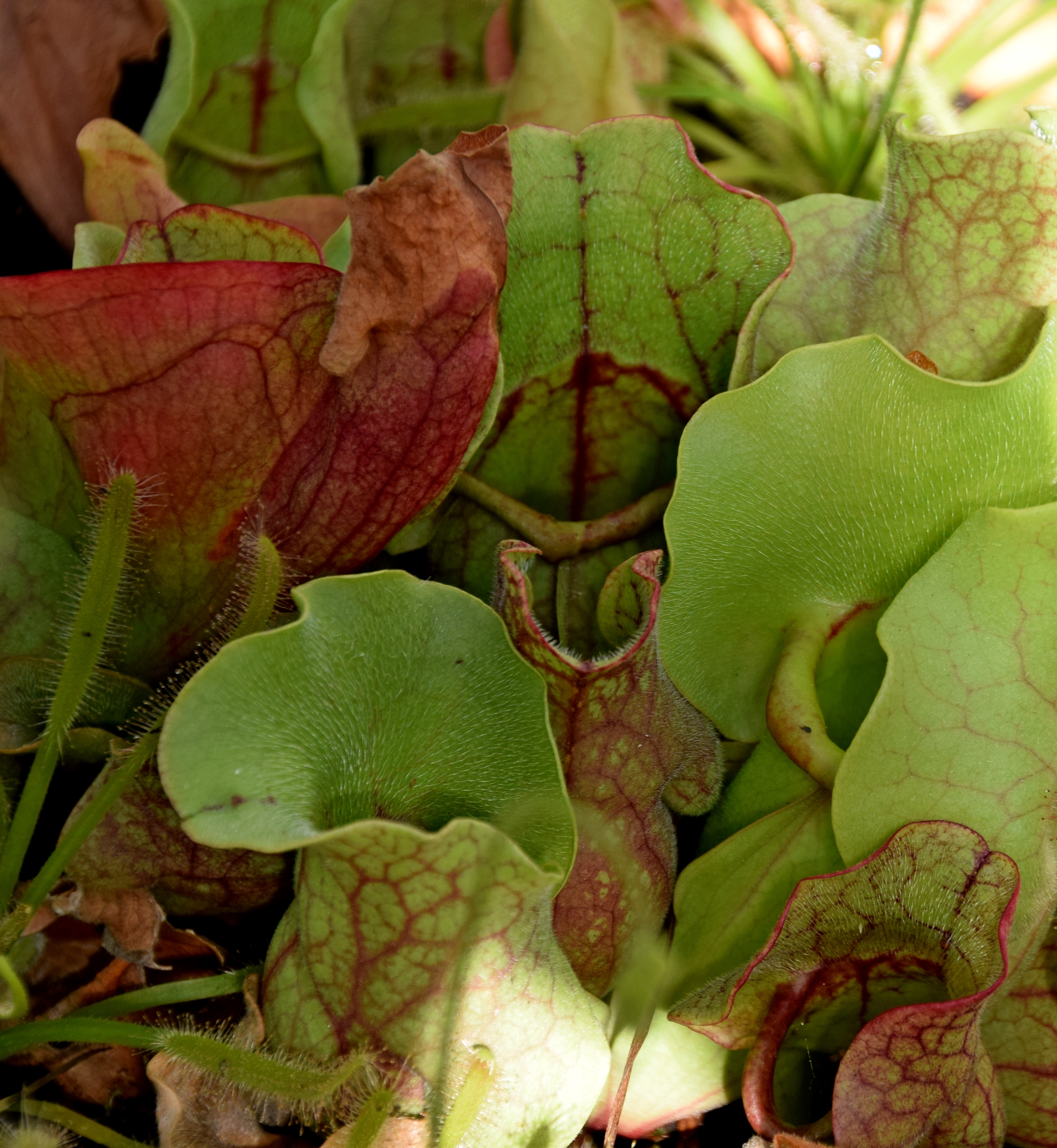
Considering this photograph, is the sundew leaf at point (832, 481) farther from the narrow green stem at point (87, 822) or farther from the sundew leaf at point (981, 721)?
the narrow green stem at point (87, 822)

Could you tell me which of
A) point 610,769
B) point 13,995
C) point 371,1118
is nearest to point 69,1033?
point 13,995

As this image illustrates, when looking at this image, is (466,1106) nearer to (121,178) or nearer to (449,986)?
(449,986)

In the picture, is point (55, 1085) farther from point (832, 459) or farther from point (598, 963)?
point (832, 459)

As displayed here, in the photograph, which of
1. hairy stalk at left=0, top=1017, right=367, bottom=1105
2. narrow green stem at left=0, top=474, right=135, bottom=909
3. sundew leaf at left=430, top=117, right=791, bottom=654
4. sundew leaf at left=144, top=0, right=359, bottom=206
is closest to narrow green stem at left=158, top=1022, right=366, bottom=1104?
hairy stalk at left=0, top=1017, right=367, bottom=1105

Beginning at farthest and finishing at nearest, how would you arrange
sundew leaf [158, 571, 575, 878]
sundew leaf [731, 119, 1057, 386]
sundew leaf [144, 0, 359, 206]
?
sundew leaf [144, 0, 359, 206] < sundew leaf [731, 119, 1057, 386] < sundew leaf [158, 571, 575, 878]

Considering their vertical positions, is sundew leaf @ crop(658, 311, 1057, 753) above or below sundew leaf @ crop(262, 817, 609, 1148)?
above

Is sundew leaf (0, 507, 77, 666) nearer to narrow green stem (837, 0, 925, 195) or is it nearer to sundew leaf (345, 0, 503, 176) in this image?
sundew leaf (345, 0, 503, 176)
